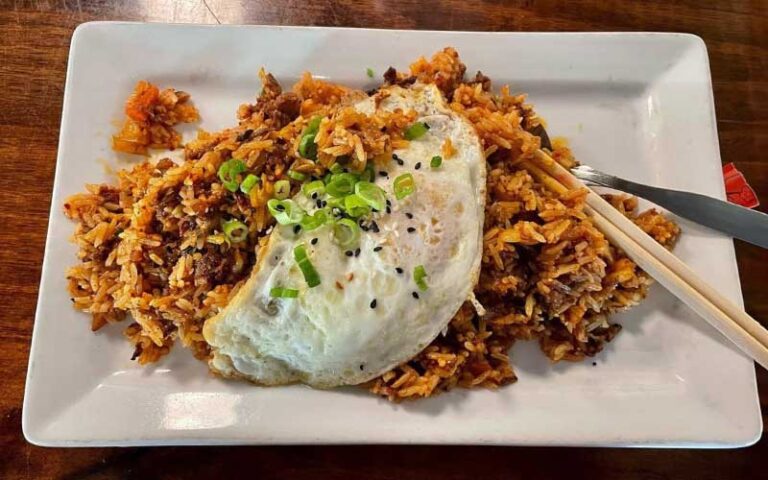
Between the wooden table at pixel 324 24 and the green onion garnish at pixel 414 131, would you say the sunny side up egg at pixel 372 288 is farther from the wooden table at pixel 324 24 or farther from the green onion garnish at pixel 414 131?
the wooden table at pixel 324 24

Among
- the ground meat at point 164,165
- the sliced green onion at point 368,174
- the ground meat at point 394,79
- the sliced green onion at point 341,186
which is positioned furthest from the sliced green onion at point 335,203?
the ground meat at point 164,165

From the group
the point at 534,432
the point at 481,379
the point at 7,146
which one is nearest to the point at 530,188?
the point at 481,379

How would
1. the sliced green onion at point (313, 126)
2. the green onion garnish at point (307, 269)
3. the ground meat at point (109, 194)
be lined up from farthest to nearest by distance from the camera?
the ground meat at point (109, 194), the sliced green onion at point (313, 126), the green onion garnish at point (307, 269)

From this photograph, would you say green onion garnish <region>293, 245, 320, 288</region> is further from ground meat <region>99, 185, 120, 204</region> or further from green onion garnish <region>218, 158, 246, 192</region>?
ground meat <region>99, 185, 120, 204</region>

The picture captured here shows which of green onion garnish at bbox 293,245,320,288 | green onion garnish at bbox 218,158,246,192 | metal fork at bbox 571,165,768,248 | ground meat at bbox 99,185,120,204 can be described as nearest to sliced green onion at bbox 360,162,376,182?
green onion garnish at bbox 293,245,320,288

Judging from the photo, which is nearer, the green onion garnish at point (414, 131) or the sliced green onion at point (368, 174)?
the sliced green onion at point (368, 174)

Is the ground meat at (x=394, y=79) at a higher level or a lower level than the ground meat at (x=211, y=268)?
higher
